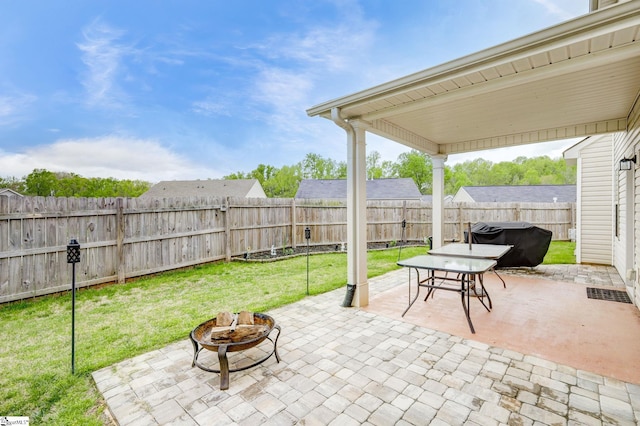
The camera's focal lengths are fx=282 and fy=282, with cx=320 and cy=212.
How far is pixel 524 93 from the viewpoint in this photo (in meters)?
3.46

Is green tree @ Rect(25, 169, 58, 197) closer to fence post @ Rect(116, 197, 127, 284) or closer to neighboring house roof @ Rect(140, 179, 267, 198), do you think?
neighboring house roof @ Rect(140, 179, 267, 198)

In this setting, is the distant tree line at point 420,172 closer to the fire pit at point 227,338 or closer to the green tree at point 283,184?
the green tree at point 283,184

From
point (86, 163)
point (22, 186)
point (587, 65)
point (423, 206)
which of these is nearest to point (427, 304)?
point (587, 65)

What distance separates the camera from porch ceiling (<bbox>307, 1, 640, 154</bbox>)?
2168mm

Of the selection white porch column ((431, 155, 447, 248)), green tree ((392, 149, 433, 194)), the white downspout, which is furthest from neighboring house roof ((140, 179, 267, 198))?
green tree ((392, 149, 433, 194))

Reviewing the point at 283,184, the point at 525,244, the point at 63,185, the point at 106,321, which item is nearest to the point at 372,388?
the point at 106,321

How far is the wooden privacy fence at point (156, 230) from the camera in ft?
14.8

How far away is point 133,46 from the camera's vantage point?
523 inches

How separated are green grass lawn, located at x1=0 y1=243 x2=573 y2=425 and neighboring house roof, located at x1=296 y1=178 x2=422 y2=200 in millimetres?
14736

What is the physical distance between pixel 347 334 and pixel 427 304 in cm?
169

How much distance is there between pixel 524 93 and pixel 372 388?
12.3ft

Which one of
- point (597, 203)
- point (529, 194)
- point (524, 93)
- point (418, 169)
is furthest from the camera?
point (418, 169)

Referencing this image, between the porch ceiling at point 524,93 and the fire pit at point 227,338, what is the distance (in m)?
2.82

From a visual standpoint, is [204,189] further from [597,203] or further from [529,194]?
[529,194]
